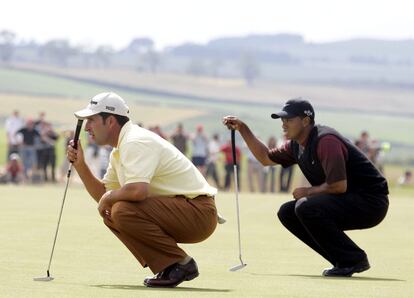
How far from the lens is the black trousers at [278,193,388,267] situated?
11406mm

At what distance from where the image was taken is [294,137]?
11344 mm

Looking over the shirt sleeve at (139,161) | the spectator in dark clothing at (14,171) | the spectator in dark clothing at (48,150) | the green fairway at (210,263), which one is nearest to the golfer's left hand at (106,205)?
the shirt sleeve at (139,161)

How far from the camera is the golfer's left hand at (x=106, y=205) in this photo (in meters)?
10.1

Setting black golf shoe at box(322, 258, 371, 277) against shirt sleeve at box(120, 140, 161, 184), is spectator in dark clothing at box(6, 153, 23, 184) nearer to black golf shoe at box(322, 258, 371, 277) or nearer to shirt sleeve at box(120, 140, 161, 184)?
black golf shoe at box(322, 258, 371, 277)

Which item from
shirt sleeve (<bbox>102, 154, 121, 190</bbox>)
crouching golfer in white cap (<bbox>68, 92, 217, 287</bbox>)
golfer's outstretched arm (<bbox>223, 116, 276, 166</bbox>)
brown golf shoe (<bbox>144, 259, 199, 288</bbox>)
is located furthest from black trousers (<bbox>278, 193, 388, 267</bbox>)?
shirt sleeve (<bbox>102, 154, 121, 190</bbox>)

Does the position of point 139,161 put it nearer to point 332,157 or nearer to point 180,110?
point 332,157

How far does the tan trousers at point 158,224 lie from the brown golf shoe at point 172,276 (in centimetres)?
5

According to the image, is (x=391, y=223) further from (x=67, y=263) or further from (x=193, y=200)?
(x=193, y=200)

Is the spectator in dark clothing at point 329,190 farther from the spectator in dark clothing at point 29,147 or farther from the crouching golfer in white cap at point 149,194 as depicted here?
the spectator in dark clothing at point 29,147

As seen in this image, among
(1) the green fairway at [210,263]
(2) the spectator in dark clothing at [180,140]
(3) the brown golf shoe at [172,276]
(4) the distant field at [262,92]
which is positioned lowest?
(4) the distant field at [262,92]

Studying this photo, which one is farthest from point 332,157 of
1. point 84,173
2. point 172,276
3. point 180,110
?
point 180,110

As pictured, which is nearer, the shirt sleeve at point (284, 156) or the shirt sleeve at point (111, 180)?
the shirt sleeve at point (111, 180)

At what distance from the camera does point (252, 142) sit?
470 inches

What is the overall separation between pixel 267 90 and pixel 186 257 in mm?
181325
